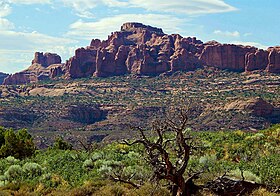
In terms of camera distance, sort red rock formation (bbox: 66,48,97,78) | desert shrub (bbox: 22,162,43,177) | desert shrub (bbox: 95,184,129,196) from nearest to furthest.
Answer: desert shrub (bbox: 95,184,129,196) < desert shrub (bbox: 22,162,43,177) < red rock formation (bbox: 66,48,97,78)

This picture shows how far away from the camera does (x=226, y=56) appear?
155875 mm

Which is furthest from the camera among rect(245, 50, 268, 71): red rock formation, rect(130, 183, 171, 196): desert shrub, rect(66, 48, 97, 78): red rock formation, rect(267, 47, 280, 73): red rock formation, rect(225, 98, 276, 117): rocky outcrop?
rect(66, 48, 97, 78): red rock formation

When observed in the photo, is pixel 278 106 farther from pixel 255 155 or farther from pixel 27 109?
pixel 255 155

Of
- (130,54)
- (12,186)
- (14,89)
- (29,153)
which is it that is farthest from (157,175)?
(130,54)

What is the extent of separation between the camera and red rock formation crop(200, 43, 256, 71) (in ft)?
500

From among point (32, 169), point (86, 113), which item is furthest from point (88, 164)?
point (86, 113)

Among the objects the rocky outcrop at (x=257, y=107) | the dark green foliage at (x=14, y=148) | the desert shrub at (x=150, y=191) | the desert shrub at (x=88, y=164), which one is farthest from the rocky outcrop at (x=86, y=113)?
the desert shrub at (x=150, y=191)

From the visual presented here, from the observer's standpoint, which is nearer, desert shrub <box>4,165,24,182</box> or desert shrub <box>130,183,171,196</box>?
desert shrub <box>130,183,171,196</box>

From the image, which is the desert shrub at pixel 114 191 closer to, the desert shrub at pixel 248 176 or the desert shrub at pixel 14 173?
the desert shrub at pixel 248 176

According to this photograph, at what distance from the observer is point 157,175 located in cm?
1318

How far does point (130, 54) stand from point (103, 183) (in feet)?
502

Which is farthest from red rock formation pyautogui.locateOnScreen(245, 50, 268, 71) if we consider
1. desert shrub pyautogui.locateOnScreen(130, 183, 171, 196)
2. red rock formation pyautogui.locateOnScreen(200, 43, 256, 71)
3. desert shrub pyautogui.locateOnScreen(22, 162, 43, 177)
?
desert shrub pyautogui.locateOnScreen(130, 183, 171, 196)

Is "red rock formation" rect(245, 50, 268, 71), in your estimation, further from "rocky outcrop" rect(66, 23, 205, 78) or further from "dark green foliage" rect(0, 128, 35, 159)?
"dark green foliage" rect(0, 128, 35, 159)

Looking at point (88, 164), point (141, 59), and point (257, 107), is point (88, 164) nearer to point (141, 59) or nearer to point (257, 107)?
point (257, 107)
